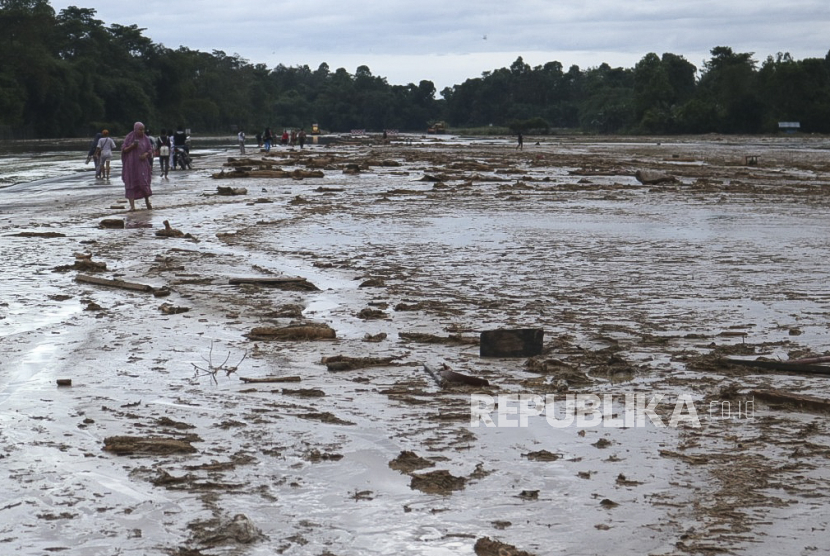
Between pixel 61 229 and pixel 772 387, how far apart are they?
13697 mm

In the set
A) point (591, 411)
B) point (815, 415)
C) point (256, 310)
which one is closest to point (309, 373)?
point (591, 411)

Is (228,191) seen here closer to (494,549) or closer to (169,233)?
(169,233)

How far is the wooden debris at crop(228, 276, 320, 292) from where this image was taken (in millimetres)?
11484

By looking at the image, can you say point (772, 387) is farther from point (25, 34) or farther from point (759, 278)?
point (25, 34)

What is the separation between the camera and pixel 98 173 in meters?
32.8

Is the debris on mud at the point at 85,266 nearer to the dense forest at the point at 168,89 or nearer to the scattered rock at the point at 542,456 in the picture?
the scattered rock at the point at 542,456

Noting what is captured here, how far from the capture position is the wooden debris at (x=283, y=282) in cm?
1148

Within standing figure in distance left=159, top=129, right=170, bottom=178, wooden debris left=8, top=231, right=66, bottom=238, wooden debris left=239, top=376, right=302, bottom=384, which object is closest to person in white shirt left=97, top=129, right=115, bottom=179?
standing figure in distance left=159, top=129, right=170, bottom=178

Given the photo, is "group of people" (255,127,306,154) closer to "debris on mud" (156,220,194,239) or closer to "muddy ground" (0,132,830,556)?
"debris on mud" (156,220,194,239)

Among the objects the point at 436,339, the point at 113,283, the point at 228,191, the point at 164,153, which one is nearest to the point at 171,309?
the point at 113,283

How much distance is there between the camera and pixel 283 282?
11.6 metres

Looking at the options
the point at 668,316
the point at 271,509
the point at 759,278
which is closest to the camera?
the point at 271,509

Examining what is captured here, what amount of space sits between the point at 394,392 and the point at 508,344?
4.46 feet

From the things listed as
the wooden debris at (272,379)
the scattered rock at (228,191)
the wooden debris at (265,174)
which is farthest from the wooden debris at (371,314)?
the wooden debris at (265,174)
